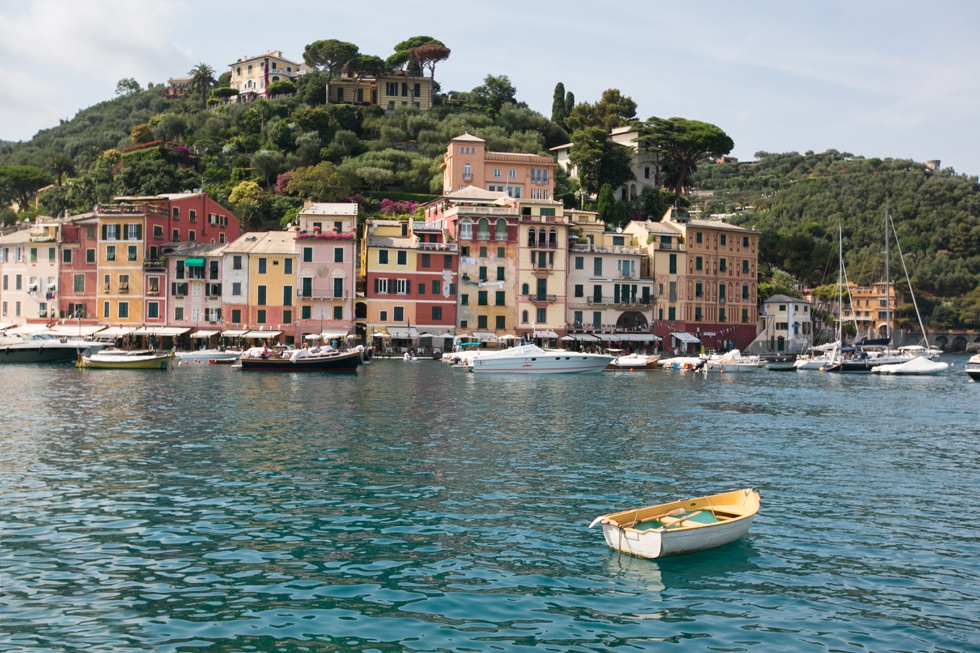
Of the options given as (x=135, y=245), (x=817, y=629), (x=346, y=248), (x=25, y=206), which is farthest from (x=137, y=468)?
(x=25, y=206)

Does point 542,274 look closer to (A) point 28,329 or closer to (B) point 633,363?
(B) point 633,363

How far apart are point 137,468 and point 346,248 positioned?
5351 cm

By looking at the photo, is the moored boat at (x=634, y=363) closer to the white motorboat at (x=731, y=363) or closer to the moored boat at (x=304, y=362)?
the white motorboat at (x=731, y=363)

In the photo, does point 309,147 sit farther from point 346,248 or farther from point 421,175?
point 346,248

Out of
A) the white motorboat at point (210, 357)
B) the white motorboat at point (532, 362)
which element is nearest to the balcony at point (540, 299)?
the white motorboat at point (532, 362)

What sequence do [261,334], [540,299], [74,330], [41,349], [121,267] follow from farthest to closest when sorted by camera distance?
[540,299], [121,267], [74,330], [261,334], [41,349]

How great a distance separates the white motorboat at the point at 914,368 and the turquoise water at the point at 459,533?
38.4 meters

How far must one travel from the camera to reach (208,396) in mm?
39625

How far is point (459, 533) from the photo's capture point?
16094mm

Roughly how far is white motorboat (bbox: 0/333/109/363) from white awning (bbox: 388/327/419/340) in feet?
74.2

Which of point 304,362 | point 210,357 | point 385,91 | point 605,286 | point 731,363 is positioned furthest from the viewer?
point 385,91

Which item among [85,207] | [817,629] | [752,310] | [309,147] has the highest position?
[309,147]

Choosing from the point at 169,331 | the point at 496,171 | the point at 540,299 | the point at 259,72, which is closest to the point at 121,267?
the point at 169,331

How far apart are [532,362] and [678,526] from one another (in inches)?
1720
